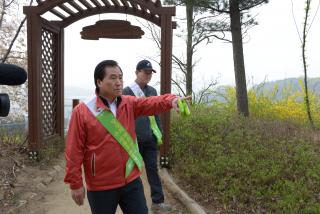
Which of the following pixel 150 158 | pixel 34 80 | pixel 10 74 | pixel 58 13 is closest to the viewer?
pixel 10 74

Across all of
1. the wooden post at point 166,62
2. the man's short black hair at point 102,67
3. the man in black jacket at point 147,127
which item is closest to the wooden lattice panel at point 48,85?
the wooden post at point 166,62

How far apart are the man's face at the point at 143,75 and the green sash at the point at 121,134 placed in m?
1.59

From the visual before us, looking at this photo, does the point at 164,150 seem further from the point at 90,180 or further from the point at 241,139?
the point at 90,180

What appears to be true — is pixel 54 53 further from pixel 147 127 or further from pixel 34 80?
pixel 147 127

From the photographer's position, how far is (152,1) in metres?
6.47

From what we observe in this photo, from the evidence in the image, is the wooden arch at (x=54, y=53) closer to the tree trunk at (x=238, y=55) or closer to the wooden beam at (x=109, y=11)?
the wooden beam at (x=109, y=11)

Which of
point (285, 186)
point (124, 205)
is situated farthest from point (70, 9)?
point (124, 205)

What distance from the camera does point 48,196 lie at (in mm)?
5605

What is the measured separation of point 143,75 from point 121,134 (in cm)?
167

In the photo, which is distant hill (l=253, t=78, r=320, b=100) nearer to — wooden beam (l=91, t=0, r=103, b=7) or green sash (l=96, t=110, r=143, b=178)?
wooden beam (l=91, t=0, r=103, b=7)

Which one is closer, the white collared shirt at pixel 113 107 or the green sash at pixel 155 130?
the white collared shirt at pixel 113 107

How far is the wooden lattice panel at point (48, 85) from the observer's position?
750cm

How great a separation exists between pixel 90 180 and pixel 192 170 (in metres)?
3.10

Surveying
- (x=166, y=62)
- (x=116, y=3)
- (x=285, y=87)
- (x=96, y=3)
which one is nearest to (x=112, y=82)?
(x=166, y=62)
